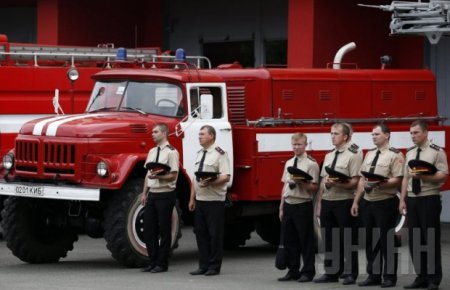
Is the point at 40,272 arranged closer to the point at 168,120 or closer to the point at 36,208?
the point at 36,208

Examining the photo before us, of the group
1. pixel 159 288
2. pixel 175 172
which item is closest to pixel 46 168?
pixel 175 172

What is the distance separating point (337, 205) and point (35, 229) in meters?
4.31

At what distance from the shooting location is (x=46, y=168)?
1633 cm

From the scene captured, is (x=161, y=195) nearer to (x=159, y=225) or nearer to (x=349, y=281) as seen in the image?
(x=159, y=225)

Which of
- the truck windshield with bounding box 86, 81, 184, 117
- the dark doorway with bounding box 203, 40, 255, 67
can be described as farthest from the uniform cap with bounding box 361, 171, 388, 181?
the dark doorway with bounding box 203, 40, 255, 67

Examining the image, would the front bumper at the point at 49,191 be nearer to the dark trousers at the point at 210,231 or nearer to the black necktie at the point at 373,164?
the dark trousers at the point at 210,231

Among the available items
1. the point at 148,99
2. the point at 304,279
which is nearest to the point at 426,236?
the point at 304,279

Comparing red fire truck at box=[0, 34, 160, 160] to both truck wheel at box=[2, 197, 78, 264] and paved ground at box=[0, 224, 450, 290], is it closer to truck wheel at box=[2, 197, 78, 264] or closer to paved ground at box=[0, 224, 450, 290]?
paved ground at box=[0, 224, 450, 290]

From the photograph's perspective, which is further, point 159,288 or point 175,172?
point 175,172

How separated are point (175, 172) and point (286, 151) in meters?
2.37

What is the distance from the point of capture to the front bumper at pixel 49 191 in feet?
51.3

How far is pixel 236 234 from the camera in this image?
62.7ft

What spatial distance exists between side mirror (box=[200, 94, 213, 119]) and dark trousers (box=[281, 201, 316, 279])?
262 centimetres

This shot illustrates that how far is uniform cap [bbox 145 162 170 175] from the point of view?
51.0 feet
